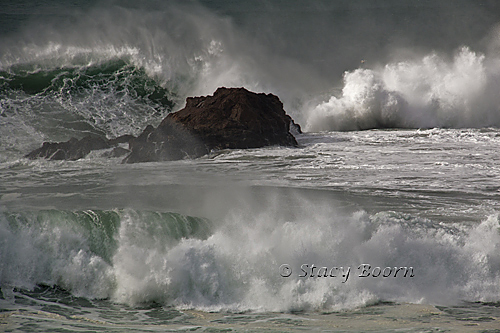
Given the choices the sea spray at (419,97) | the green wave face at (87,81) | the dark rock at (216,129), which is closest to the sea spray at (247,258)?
the dark rock at (216,129)

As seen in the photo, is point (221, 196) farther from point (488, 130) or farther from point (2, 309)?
point (488, 130)

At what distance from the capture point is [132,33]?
59.9 ft

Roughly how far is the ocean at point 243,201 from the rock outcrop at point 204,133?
1.40ft

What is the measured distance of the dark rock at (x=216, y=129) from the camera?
9.84m

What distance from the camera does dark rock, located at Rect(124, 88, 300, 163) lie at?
32.3 feet

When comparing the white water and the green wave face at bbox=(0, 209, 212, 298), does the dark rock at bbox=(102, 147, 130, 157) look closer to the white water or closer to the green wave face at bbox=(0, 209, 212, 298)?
the white water

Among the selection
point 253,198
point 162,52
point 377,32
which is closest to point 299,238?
point 253,198

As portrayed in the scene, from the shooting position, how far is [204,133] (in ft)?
34.3

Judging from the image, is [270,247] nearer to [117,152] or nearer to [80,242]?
[80,242]

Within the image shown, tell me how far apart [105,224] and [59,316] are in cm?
128

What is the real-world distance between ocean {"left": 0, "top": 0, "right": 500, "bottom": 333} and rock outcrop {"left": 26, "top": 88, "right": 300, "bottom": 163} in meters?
0.43

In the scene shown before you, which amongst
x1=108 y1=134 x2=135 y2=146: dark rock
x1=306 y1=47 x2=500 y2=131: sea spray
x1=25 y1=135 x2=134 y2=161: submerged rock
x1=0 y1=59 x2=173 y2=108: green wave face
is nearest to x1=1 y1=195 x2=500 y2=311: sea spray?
x1=25 y1=135 x2=134 y2=161: submerged rock

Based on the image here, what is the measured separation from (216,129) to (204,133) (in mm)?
349

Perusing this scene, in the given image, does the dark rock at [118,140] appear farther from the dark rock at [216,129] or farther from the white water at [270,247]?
the white water at [270,247]
